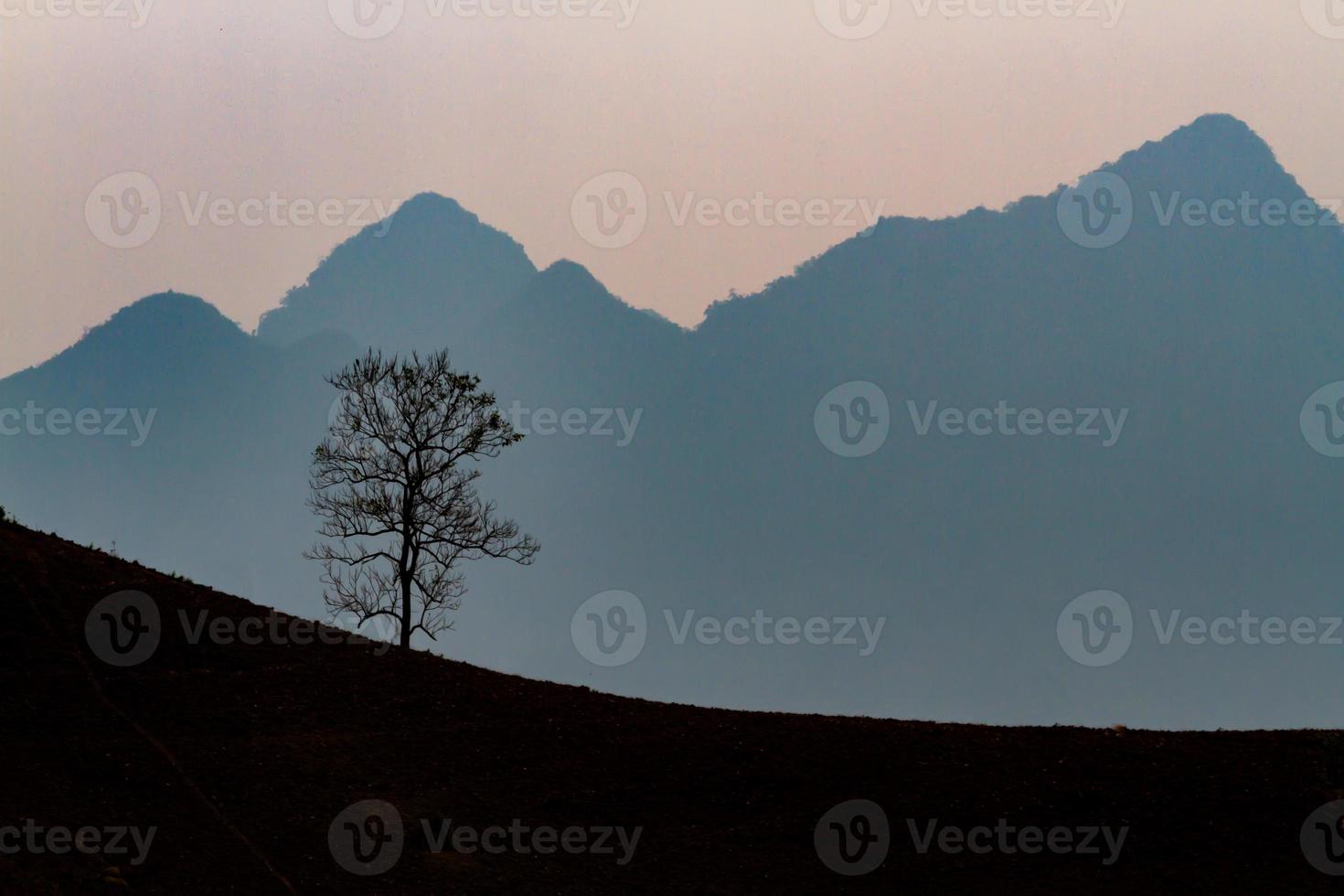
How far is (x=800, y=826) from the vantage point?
1855cm

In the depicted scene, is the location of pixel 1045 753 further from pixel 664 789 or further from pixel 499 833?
pixel 499 833

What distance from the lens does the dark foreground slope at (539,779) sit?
1708cm

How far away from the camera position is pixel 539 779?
19984 millimetres

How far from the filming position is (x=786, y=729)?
71.9 ft

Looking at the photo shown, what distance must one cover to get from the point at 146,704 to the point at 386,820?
17.8 feet

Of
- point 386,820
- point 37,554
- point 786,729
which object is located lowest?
point 386,820

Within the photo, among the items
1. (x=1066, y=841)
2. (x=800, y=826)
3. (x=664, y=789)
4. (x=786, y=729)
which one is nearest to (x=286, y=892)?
(x=664, y=789)

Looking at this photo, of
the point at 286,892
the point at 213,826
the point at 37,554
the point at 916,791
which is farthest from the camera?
the point at 37,554

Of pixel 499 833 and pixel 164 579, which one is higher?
pixel 164 579

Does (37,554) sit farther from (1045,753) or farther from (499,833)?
(1045,753)

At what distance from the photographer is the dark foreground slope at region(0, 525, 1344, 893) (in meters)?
17.1

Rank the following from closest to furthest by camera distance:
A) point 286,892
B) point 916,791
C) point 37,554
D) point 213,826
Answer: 1. point 286,892
2. point 213,826
3. point 916,791
4. point 37,554

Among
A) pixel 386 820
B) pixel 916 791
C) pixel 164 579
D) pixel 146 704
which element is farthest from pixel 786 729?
pixel 164 579

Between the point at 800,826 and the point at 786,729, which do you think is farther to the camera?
the point at 786,729
